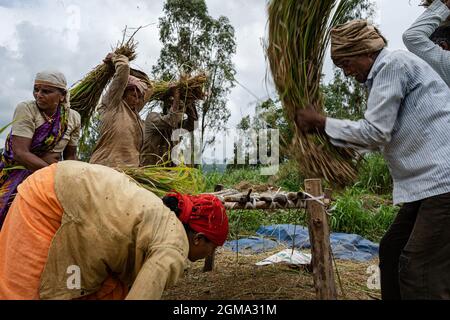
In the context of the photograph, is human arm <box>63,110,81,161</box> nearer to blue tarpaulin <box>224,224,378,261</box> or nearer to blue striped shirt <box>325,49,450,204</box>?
blue striped shirt <box>325,49,450,204</box>

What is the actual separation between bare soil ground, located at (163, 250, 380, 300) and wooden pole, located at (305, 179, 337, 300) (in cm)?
50

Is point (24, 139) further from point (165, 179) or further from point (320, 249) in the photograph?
point (320, 249)

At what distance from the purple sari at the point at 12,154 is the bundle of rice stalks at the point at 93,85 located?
2.63 feet

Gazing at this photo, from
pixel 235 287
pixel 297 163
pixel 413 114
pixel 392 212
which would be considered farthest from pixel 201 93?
pixel 392 212

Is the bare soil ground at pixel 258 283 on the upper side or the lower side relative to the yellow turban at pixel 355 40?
lower

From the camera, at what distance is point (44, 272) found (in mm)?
1502

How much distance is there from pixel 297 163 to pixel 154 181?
71cm

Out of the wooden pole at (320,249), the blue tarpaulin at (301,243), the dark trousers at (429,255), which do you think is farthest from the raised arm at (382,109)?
the blue tarpaulin at (301,243)

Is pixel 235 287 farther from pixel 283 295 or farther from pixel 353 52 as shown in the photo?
pixel 353 52

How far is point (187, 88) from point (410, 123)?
2.22 meters

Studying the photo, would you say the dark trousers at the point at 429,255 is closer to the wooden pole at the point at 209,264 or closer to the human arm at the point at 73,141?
the wooden pole at the point at 209,264

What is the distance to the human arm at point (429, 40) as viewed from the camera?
2115mm
